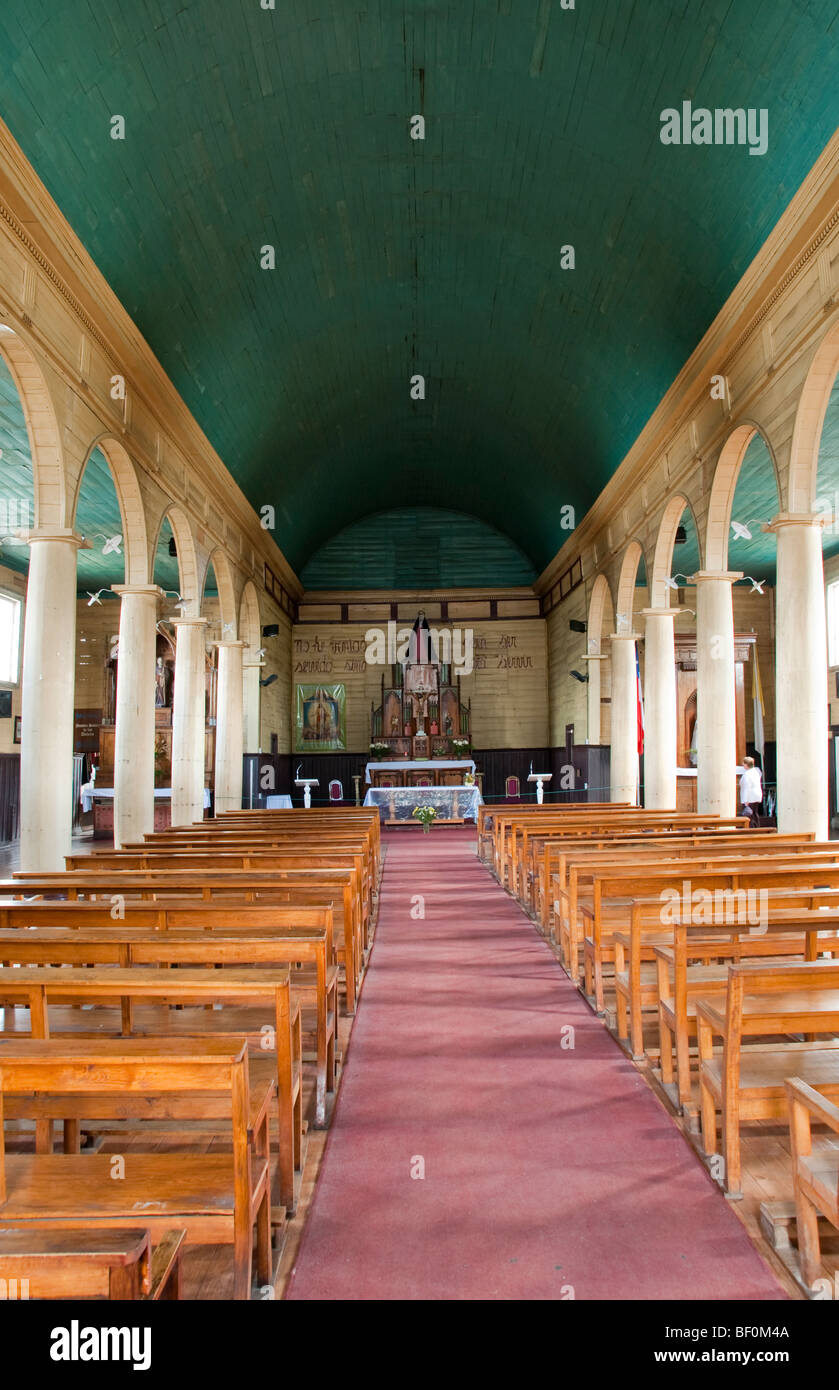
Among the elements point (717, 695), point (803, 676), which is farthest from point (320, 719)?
point (803, 676)

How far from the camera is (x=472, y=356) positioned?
54.2 ft

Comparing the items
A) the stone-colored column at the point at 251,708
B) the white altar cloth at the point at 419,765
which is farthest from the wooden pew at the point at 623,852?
the stone-colored column at the point at 251,708

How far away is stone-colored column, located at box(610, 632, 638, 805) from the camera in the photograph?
16812 mm

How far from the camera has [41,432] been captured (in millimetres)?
8719

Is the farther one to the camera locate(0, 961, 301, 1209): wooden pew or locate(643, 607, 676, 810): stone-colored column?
locate(643, 607, 676, 810): stone-colored column

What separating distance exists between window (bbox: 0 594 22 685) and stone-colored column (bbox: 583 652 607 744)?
12126 mm

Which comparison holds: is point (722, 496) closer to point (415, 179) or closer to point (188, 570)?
point (415, 179)

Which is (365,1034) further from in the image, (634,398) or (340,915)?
(634,398)

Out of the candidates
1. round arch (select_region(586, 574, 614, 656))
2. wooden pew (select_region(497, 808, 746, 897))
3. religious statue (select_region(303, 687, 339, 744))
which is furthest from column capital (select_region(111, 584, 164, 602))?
religious statue (select_region(303, 687, 339, 744))

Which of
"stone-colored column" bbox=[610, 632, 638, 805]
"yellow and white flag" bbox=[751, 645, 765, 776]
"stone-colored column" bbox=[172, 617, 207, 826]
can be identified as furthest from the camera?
"yellow and white flag" bbox=[751, 645, 765, 776]

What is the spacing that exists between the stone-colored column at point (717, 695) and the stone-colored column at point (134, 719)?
23.5 feet

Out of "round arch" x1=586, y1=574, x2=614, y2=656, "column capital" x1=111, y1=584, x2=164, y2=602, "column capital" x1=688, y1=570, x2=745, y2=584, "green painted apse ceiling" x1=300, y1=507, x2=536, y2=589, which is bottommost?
"column capital" x1=111, y1=584, x2=164, y2=602

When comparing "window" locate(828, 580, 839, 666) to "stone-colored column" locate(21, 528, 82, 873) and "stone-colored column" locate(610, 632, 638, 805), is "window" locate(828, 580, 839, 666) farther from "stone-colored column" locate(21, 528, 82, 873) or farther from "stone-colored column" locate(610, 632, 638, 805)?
"stone-colored column" locate(21, 528, 82, 873)

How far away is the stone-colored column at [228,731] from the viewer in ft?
58.1
